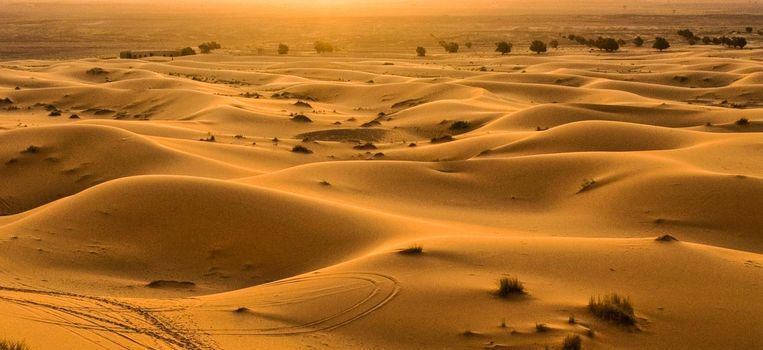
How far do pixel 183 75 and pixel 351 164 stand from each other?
91.2 ft

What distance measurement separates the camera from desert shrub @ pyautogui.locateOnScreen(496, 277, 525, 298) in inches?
292

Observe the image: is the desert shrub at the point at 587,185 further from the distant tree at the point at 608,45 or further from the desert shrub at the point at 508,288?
the distant tree at the point at 608,45

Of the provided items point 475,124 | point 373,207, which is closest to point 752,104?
point 475,124

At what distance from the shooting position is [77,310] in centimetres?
700

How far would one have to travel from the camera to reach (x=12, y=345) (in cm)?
528

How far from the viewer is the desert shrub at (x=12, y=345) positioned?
5152 millimetres

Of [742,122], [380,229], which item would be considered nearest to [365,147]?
[380,229]

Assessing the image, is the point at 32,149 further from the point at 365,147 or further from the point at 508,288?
the point at 508,288

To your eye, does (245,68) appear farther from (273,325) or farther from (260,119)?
(273,325)

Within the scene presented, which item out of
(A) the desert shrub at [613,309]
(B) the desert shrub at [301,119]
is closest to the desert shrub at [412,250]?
(A) the desert shrub at [613,309]

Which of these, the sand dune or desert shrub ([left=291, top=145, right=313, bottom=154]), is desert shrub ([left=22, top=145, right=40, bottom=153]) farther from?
desert shrub ([left=291, top=145, right=313, bottom=154])

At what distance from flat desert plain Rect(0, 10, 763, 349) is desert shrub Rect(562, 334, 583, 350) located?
9cm

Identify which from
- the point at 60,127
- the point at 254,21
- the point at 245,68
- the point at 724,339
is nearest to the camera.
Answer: the point at 724,339

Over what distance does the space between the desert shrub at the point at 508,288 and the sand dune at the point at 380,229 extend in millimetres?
104
